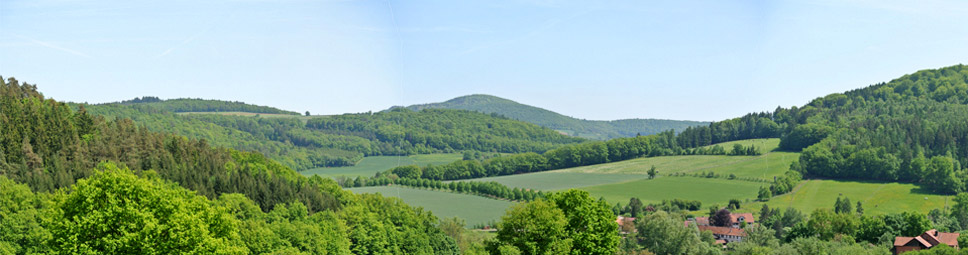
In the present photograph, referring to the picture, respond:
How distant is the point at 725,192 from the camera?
84438 millimetres

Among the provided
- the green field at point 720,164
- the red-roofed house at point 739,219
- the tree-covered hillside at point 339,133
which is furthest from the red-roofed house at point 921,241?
the tree-covered hillside at point 339,133

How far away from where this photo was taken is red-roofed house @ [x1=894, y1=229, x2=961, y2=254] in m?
49.4

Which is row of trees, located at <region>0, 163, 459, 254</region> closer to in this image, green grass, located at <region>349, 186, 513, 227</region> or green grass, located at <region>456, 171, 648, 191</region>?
green grass, located at <region>349, 186, 513, 227</region>

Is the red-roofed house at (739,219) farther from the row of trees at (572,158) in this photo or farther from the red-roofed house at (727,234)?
the row of trees at (572,158)

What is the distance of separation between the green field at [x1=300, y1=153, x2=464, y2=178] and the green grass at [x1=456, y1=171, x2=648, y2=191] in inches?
522

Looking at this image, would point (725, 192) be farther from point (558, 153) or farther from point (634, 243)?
point (558, 153)

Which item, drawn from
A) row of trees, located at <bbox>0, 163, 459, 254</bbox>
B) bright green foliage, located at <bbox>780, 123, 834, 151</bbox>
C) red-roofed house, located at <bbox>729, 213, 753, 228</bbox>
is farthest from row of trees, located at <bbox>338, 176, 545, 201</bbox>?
row of trees, located at <bbox>0, 163, 459, 254</bbox>

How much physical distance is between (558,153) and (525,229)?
97267 millimetres

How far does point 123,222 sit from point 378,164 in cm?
10774

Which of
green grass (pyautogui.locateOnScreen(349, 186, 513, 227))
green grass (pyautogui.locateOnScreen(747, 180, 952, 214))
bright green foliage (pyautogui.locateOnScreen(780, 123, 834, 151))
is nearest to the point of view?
green grass (pyautogui.locateOnScreen(747, 180, 952, 214))

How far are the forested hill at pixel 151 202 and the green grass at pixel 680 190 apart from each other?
38426 mm

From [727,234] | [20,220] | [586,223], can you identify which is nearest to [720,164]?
[727,234]

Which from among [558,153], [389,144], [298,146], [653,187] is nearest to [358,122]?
[298,146]

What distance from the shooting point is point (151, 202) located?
A: 65.0 ft
